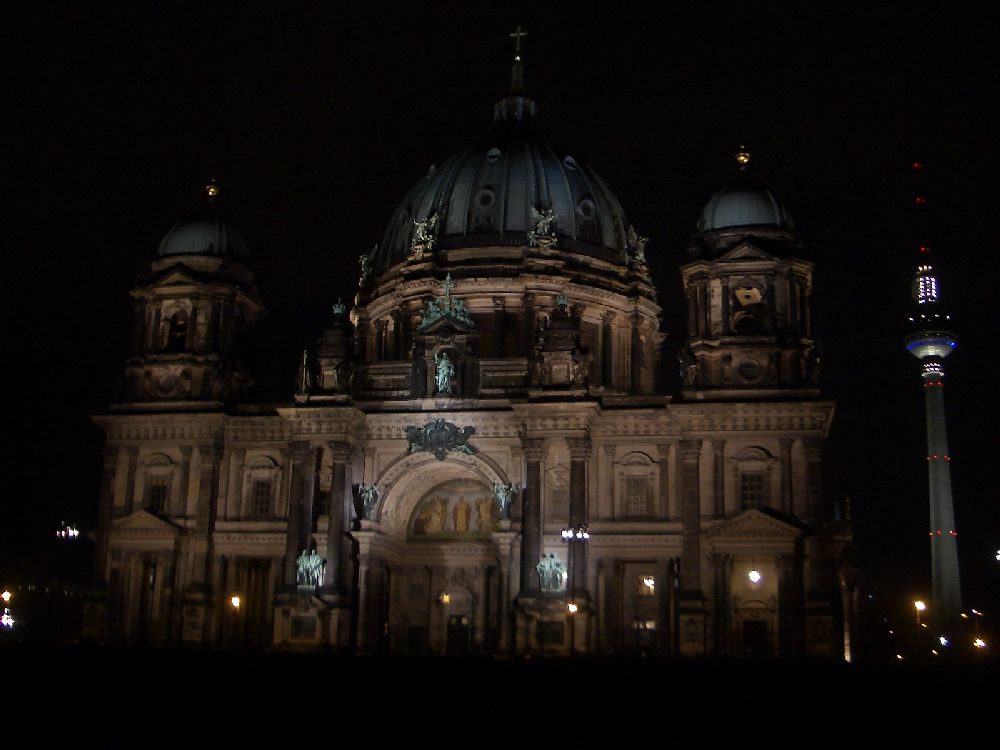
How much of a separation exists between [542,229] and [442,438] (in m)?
17.1

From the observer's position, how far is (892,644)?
101625 millimetres

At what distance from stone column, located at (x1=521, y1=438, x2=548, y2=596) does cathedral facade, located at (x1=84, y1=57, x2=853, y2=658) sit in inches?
4.3

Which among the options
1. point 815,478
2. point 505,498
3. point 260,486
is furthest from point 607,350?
point 260,486

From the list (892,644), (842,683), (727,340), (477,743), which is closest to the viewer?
(477,743)

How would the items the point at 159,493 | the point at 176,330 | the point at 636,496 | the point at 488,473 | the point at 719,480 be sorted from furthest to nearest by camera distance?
the point at 176,330
the point at 159,493
the point at 488,473
the point at 636,496
the point at 719,480

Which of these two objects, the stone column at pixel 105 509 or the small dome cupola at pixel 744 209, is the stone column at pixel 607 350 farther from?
the stone column at pixel 105 509

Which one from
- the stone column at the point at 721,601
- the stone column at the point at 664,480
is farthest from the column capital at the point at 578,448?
the stone column at the point at 721,601

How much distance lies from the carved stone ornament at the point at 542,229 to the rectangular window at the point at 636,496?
58.1 feet

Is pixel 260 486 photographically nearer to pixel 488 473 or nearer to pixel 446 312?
pixel 488 473

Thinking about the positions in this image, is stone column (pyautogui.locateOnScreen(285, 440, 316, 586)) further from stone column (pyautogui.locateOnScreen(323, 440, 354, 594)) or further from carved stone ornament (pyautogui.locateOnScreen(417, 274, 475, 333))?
carved stone ornament (pyautogui.locateOnScreen(417, 274, 475, 333))

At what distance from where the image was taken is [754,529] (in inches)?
2530

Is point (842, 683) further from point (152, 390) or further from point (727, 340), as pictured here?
point (152, 390)

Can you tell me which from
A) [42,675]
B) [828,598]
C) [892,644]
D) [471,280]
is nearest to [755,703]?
[42,675]

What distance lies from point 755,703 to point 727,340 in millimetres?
37166
